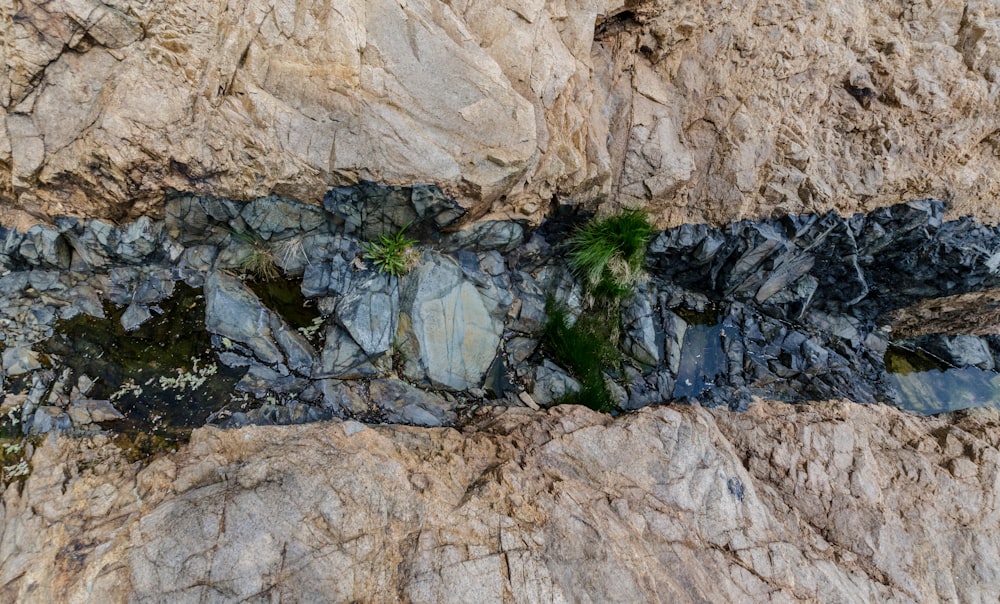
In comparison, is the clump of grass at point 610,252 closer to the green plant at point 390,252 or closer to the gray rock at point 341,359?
the green plant at point 390,252

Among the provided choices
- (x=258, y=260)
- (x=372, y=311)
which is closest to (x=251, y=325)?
(x=258, y=260)

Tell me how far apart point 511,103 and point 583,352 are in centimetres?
315

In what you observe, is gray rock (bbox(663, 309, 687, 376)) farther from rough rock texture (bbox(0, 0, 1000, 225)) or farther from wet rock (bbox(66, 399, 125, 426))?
wet rock (bbox(66, 399, 125, 426))

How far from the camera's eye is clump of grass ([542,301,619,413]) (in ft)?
19.4

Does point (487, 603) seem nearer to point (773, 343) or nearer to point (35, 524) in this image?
point (35, 524)

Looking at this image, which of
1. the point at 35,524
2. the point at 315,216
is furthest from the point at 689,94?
the point at 35,524

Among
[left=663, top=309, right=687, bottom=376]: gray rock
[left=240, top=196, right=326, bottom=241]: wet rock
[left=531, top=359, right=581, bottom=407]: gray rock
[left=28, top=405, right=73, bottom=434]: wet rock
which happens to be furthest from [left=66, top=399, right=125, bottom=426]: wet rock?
[left=663, top=309, right=687, bottom=376]: gray rock

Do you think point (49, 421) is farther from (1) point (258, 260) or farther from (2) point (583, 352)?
(2) point (583, 352)

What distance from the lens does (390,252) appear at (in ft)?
18.4

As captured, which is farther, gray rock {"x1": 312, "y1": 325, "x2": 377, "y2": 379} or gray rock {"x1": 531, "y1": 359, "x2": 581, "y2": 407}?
gray rock {"x1": 531, "y1": 359, "x2": 581, "y2": 407}

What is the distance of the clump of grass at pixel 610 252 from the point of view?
6.35 meters

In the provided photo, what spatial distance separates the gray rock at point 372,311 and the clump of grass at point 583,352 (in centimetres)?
206

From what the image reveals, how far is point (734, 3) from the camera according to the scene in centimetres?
618

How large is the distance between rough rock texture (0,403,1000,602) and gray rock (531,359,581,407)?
602mm
